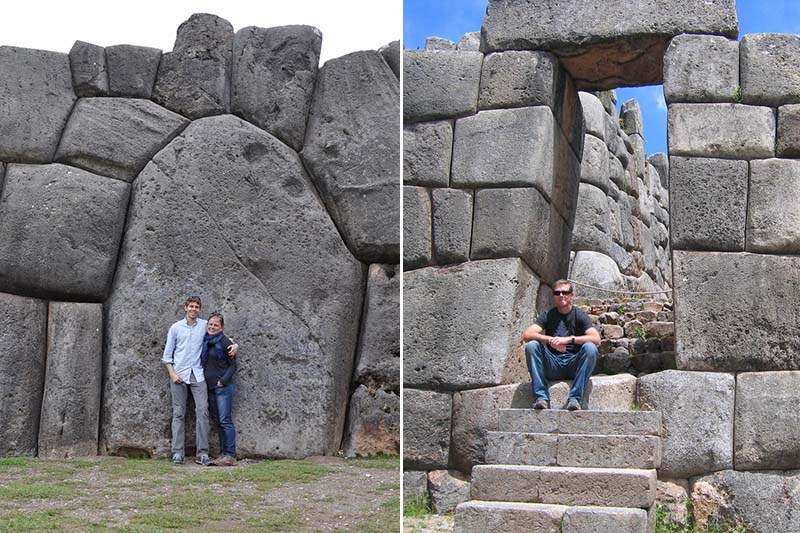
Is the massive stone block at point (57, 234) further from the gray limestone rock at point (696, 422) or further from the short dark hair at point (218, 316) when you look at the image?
the gray limestone rock at point (696, 422)

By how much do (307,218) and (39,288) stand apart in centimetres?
256

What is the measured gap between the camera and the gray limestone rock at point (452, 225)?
741 centimetres

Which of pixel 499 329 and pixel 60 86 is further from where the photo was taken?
pixel 60 86

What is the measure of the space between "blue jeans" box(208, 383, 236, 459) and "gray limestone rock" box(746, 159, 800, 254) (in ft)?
15.0

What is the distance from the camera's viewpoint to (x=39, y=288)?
885 cm

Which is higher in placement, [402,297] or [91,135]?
[91,135]

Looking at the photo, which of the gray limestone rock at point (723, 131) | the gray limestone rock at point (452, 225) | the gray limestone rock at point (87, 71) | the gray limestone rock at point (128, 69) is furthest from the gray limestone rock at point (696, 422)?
the gray limestone rock at point (87, 71)

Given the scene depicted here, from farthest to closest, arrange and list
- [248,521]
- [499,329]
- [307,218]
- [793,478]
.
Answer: [307,218], [499,329], [793,478], [248,521]

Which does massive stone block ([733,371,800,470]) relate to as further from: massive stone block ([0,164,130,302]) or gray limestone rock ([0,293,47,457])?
gray limestone rock ([0,293,47,457])

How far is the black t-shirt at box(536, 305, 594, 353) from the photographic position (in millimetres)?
7051

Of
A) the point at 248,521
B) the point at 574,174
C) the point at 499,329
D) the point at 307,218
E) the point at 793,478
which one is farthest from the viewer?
the point at 307,218

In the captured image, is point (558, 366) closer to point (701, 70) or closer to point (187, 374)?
point (701, 70)

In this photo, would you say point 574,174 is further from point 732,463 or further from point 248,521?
point 248,521

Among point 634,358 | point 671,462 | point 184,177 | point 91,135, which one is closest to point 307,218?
point 184,177
